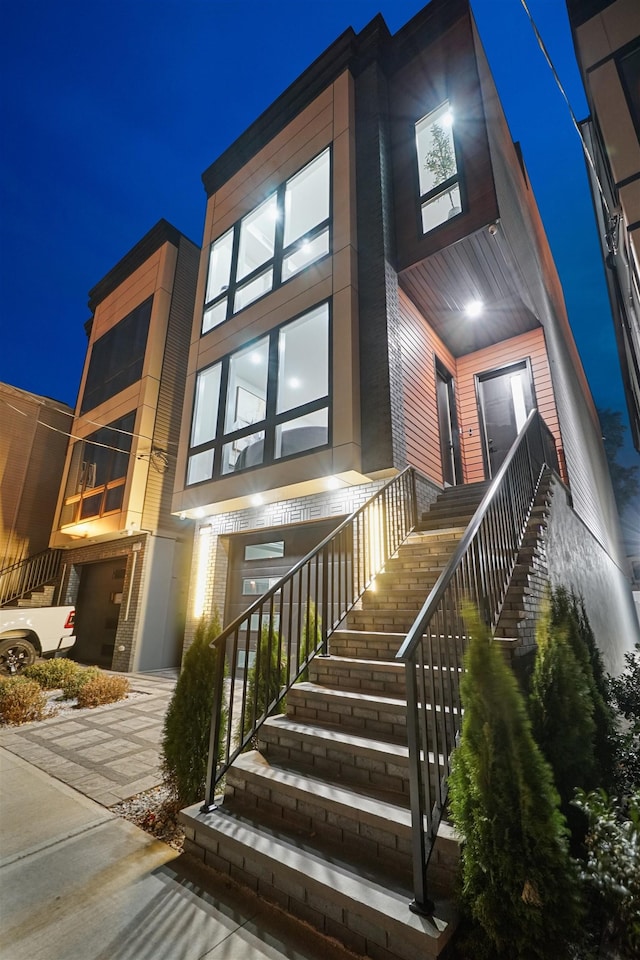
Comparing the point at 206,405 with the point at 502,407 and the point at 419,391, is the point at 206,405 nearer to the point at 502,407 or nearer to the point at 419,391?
the point at 419,391

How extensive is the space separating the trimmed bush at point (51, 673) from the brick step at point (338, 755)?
532 centimetres

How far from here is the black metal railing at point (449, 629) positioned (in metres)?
2.11

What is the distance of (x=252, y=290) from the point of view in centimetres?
914

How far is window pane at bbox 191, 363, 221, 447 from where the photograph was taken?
924cm

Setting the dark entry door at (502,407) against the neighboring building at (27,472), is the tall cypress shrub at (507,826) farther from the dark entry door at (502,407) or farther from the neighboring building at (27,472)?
the neighboring building at (27,472)

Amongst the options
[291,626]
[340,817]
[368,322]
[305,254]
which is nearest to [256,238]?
[305,254]

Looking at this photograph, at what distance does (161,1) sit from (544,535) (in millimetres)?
89634

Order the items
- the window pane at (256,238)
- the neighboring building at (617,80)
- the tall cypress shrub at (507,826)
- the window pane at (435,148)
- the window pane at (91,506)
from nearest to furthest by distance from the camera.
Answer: the tall cypress shrub at (507,826) → the neighboring building at (617,80) → the window pane at (435,148) → the window pane at (256,238) → the window pane at (91,506)

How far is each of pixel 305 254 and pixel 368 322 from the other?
2.39 meters

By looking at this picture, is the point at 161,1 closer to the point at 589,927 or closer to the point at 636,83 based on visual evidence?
the point at 636,83

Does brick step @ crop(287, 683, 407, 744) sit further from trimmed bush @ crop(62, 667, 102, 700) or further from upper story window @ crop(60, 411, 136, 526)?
upper story window @ crop(60, 411, 136, 526)

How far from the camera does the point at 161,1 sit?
59.1 m

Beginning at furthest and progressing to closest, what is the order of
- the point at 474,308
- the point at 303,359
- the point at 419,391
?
the point at 303,359
the point at 474,308
the point at 419,391

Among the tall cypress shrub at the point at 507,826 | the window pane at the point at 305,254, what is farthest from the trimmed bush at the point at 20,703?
the window pane at the point at 305,254
